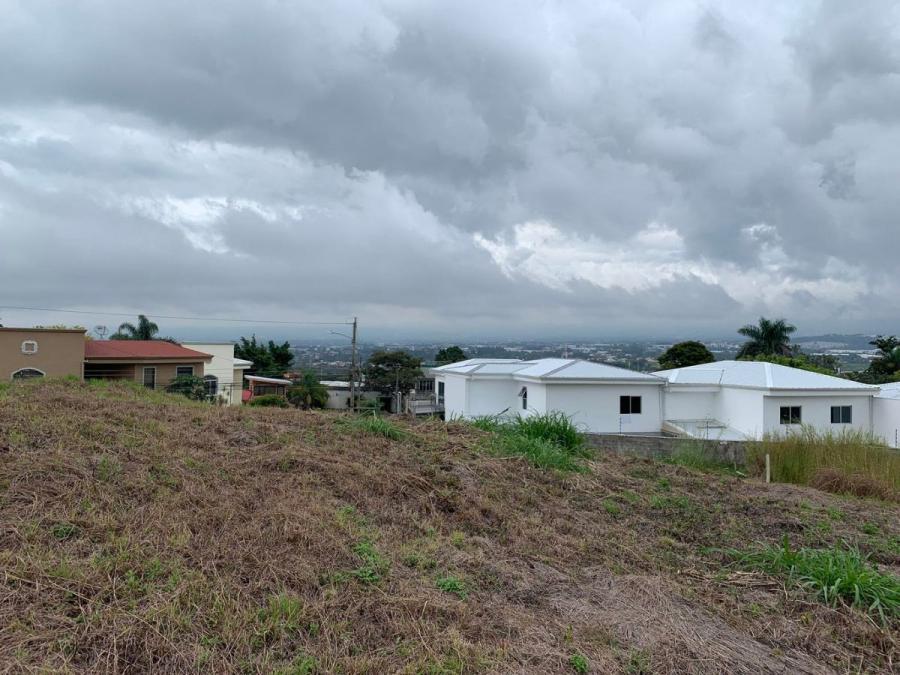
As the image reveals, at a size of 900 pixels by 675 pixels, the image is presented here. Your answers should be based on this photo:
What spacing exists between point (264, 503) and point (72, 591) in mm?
1459

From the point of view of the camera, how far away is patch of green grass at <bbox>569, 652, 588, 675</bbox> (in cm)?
256

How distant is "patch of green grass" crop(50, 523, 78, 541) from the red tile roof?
23281 millimetres

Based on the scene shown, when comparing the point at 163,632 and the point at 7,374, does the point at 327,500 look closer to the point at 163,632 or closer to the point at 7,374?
the point at 163,632

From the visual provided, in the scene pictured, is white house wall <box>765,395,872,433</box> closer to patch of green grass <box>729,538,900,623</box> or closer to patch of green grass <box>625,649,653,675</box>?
patch of green grass <box>729,538,900,623</box>

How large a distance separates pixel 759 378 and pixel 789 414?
1.43 meters

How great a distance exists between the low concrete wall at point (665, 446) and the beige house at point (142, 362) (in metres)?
19.9

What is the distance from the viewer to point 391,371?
127 ft

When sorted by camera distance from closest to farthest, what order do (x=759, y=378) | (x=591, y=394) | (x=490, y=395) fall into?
(x=759, y=378), (x=591, y=394), (x=490, y=395)

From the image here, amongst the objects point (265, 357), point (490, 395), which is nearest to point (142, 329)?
point (265, 357)

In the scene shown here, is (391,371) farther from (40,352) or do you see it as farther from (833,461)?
(833,461)

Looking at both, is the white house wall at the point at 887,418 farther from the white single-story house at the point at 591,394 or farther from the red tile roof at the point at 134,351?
the red tile roof at the point at 134,351

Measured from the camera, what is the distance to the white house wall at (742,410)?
58.5 ft

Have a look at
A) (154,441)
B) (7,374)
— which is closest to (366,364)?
(7,374)

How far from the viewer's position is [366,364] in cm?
3969
